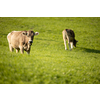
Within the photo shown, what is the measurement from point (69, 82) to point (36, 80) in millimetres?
1892

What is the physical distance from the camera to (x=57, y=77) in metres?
5.79

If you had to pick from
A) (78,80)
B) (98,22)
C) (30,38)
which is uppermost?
(98,22)

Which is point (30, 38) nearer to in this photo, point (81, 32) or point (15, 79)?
point (15, 79)

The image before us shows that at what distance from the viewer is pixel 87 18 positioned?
2028 inches

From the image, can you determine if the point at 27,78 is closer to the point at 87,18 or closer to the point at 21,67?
the point at 21,67

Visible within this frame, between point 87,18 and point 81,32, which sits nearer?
point 81,32

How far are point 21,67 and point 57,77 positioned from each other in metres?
2.06

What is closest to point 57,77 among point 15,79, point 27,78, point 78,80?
point 78,80

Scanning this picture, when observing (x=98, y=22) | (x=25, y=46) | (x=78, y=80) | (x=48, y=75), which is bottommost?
(x=78, y=80)

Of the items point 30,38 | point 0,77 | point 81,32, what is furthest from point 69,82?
point 81,32

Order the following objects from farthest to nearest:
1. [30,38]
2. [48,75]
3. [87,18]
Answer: [87,18], [30,38], [48,75]

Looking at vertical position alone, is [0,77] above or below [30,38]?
below

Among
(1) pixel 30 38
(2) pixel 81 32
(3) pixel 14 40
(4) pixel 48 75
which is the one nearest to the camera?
(4) pixel 48 75

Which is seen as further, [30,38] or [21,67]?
[30,38]
